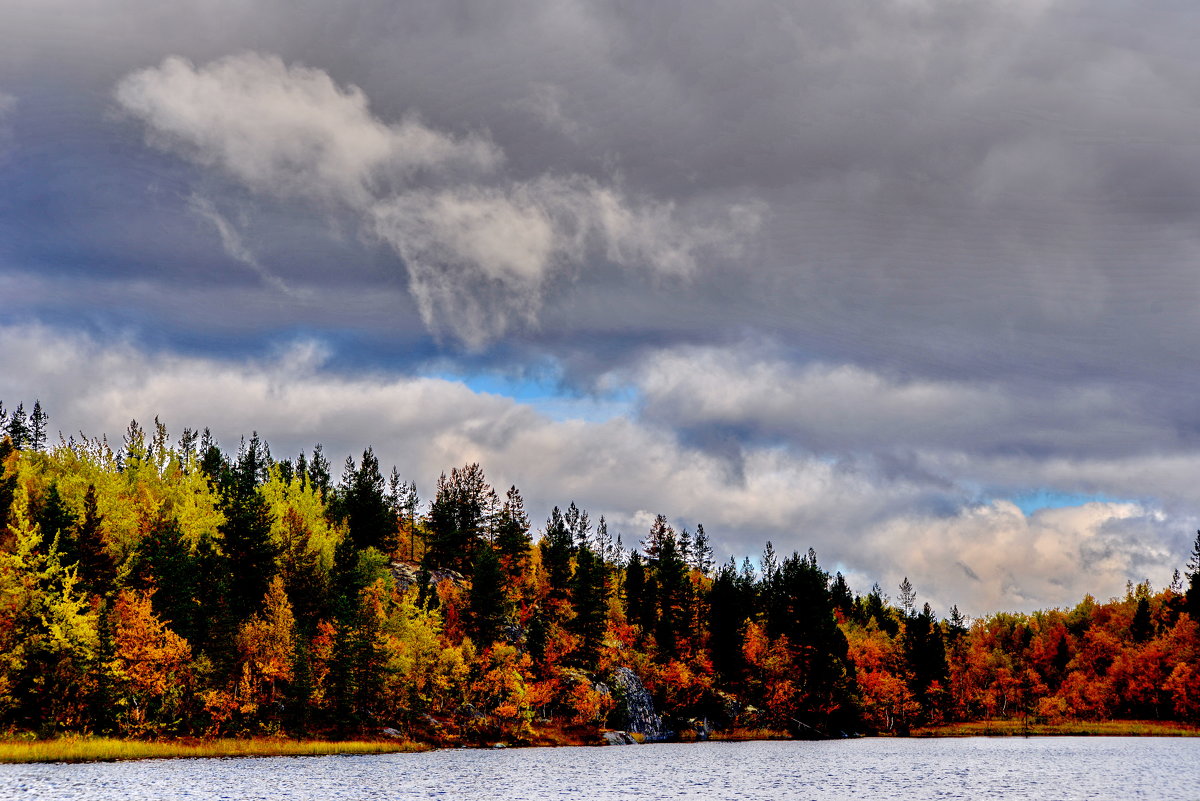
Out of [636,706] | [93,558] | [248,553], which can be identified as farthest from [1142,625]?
[93,558]

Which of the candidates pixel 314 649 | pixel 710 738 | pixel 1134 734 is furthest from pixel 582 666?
pixel 1134 734

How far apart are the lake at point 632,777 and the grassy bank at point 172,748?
355 cm

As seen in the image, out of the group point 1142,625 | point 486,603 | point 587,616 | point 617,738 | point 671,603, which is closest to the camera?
point 486,603

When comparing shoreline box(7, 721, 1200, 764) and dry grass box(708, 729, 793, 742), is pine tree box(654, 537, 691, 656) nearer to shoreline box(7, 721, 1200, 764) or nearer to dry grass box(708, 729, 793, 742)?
dry grass box(708, 729, 793, 742)

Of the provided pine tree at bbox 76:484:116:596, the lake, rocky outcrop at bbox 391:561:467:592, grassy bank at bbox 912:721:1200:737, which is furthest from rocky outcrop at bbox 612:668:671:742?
pine tree at bbox 76:484:116:596

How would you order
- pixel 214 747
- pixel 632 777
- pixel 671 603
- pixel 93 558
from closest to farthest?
pixel 632 777 < pixel 214 747 < pixel 93 558 < pixel 671 603

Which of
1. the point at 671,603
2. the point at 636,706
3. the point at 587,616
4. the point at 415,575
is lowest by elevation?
the point at 636,706

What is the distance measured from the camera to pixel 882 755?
101250 millimetres

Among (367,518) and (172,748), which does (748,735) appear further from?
(172,748)

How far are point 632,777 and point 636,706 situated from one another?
69.5 m

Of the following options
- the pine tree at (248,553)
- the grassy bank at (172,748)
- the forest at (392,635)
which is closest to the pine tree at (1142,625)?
the forest at (392,635)

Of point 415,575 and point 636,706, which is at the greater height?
point 415,575

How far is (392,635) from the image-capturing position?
108 m

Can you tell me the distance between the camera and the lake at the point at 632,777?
5319 cm
